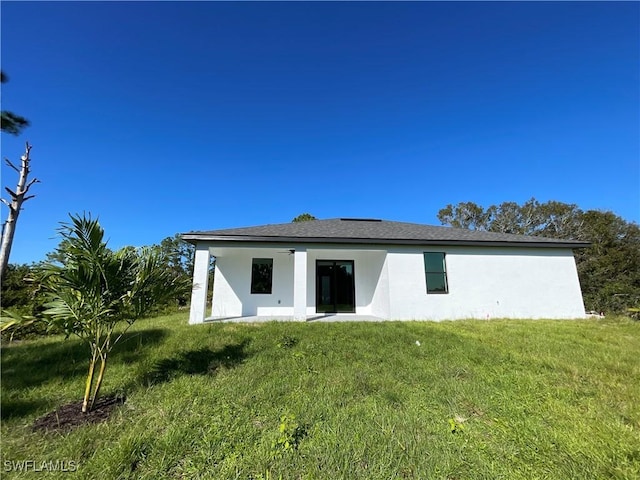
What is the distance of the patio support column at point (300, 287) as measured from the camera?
28.3 ft

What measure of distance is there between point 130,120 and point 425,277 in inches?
498

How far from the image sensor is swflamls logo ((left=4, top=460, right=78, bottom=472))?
222cm

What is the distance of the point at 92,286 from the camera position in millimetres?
3281

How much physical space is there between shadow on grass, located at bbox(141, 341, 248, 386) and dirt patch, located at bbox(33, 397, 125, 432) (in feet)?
1.95

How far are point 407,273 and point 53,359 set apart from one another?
9.67 metres

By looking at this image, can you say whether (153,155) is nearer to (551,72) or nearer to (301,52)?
(301,52)

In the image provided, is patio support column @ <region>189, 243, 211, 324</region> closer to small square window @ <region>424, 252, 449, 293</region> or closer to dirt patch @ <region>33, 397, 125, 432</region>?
dirt patch @ <region>33, 397, 125, 432</region>

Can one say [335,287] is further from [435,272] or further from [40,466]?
[40,466]

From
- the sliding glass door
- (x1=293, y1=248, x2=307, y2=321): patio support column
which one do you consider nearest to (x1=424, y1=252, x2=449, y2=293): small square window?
the sliding glass door

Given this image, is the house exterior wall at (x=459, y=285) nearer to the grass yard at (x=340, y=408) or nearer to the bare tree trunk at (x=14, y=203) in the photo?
the grass yard at (x=340, y=408)

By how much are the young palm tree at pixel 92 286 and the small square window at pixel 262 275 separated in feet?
23.4

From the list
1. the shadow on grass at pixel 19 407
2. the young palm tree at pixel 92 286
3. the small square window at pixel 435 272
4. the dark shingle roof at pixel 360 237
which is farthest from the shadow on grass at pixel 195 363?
the small square window at pixel 435 272

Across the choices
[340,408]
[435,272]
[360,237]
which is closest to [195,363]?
[340,408]

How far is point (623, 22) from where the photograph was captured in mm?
8047
